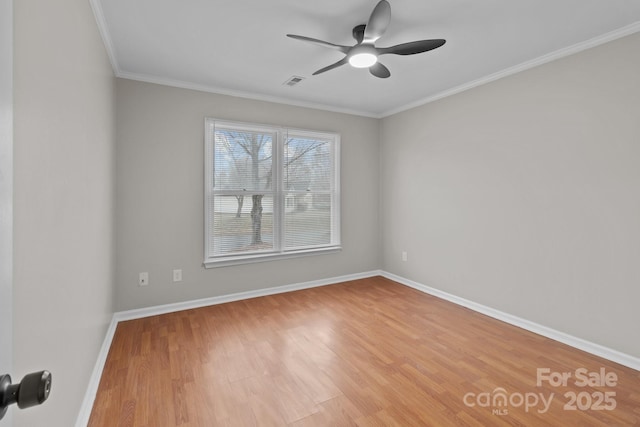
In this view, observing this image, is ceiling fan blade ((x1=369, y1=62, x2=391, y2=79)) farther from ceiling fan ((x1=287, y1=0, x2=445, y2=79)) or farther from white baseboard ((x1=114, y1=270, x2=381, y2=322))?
white baseboard ((x1=114, y1=270, x2=381, y2=322))

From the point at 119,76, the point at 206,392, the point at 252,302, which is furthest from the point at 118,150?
the point at 206,392

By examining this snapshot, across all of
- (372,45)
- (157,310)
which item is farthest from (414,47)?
(157,310)

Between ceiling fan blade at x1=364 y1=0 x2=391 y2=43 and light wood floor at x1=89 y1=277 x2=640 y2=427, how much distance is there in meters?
2.37

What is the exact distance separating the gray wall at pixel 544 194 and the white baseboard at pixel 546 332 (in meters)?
0.04

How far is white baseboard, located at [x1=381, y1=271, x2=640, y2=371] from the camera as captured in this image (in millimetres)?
2338

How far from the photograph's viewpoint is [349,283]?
438 centimetres

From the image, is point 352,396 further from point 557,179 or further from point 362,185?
point 362,185

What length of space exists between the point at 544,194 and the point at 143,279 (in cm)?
402

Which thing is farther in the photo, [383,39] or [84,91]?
[383,39]

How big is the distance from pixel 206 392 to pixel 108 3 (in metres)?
2.64

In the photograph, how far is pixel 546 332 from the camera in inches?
109

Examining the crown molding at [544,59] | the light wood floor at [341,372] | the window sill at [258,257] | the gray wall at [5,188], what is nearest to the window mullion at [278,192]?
the window sill at [258,257]

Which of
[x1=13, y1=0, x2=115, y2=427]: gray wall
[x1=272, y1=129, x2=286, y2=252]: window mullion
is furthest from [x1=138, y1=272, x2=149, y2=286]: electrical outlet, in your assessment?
[x1=272, y1=129, x2=286, y2=252]: window mullion

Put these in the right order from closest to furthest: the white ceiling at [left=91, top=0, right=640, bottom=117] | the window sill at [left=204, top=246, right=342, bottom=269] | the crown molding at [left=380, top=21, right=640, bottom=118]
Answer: the white ceiling at [left=91, top=0, right=640, bottom=117] → the crown molding at [left=380, top=21, right=640, bottom=118] → the window sill at [left=204, top=246, right=342, bottom=269]
